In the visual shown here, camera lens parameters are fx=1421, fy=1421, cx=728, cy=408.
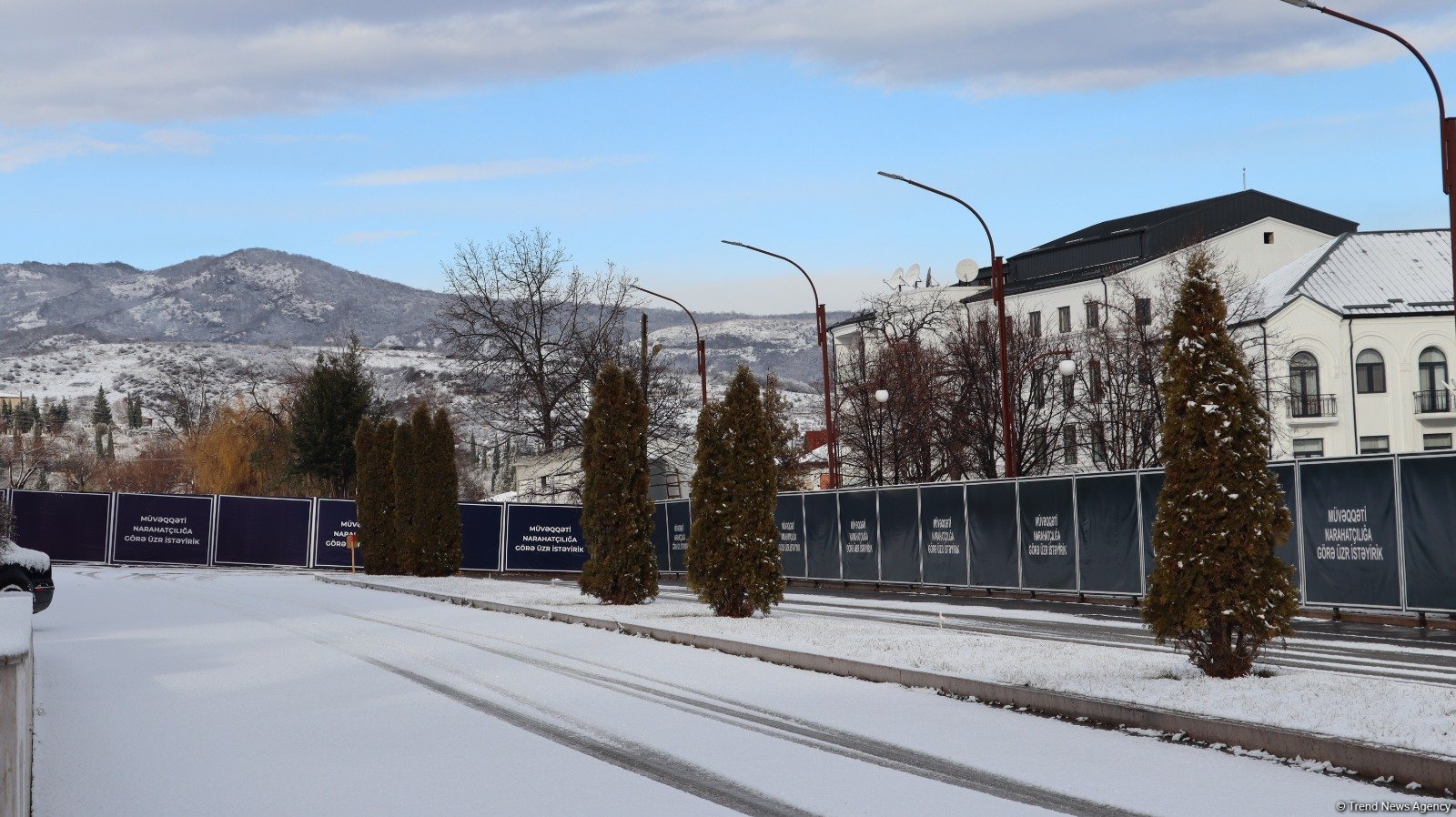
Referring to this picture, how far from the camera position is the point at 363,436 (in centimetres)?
4450

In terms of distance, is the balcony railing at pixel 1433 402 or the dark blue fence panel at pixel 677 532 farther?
the balcony railing at pixel 1433 402

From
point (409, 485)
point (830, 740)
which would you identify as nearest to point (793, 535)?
point (409, 485)

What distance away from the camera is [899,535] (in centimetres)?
3381

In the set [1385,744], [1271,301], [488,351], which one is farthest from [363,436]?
[1271,301]

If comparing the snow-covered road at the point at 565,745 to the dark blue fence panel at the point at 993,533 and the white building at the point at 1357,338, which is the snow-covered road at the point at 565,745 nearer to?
the dark blue fence panel at the point at 993,533

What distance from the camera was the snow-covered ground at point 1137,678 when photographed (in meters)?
9.84

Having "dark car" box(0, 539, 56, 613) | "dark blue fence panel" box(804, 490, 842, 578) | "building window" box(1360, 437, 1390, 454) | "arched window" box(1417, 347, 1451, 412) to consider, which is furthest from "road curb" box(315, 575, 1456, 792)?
"arched window" box(1417, 347, 1451, 412)

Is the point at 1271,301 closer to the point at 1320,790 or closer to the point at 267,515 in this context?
the point at 267,515

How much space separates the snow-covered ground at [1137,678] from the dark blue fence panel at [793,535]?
51.2ft

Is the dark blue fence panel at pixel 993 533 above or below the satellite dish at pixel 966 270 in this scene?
below

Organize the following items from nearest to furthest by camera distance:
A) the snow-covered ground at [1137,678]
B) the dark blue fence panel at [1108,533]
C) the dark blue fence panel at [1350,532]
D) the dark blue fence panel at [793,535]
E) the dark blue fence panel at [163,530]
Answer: the snow-covered ground at [1137,678]
the dark blue fence panel at [1350,532]
the dark blue fence panel at [1108,533]
the dark blue fence panel at [793,535]
the dark blue fence panel at [163,530]

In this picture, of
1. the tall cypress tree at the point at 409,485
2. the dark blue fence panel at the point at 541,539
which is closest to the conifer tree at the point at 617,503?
the tall cypress tree at the point at 409,485

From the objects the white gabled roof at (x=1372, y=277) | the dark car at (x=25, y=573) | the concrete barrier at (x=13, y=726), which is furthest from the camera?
the white gabled roof at (x=1372, y=277)

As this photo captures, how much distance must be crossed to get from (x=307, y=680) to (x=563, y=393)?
169ft
